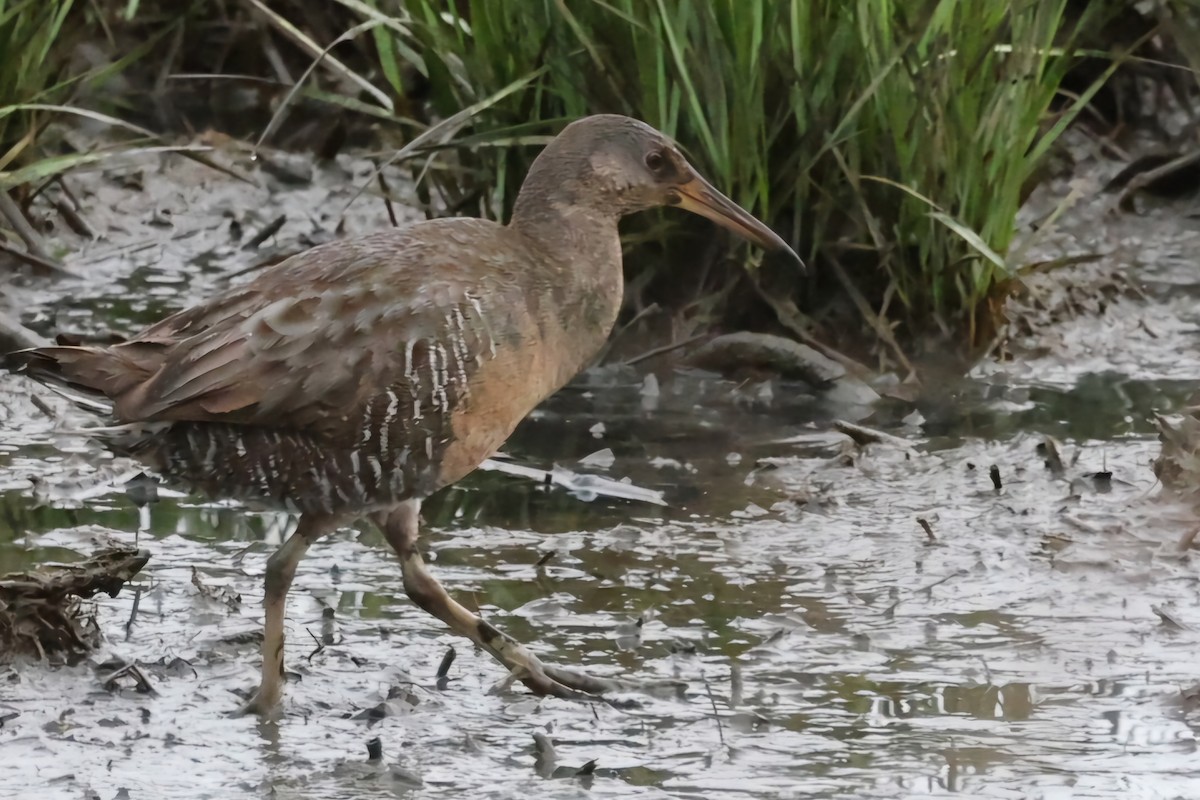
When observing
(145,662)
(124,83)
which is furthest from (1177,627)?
(124,83)

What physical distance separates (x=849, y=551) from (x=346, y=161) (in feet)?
13.5

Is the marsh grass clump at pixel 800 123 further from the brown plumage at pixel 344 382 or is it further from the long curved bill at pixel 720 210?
the brown plumage at pixel 344 382

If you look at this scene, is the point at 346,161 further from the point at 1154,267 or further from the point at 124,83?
the point at 1154,267

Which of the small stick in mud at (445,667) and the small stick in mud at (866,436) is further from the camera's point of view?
the small stick in mud at (866,436)

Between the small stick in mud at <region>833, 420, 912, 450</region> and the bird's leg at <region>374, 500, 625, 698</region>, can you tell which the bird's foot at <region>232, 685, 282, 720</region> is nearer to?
the bird's leg at <region>374, 500, 625, 698</region>

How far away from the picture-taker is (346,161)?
26.8 ft

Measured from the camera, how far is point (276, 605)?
12.6 ft

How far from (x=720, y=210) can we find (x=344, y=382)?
1.22 metres

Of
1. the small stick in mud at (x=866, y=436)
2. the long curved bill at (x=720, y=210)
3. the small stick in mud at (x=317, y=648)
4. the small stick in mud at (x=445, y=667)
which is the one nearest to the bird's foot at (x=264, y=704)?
the small stick in mud at (x=317, y=648)

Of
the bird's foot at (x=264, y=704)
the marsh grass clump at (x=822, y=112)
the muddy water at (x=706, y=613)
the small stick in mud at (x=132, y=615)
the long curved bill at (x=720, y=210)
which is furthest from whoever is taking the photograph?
the marsh grass clump at (x=822, y=112)

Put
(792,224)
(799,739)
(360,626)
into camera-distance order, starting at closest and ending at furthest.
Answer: (799,739)
(360,626)
(792,224)

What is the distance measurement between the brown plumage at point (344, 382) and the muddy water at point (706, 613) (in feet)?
0.52

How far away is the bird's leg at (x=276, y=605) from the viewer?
3719 mm

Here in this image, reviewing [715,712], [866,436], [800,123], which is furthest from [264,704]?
[800,123]
